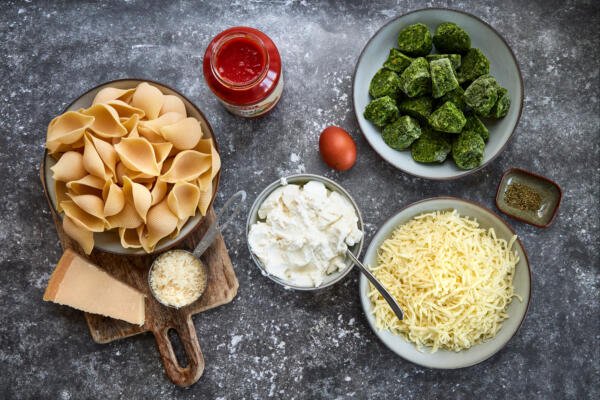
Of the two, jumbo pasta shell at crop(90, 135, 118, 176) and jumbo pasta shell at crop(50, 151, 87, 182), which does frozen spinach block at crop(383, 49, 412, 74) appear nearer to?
jumbo pasta shell at crop(90, 135, 118, 176)

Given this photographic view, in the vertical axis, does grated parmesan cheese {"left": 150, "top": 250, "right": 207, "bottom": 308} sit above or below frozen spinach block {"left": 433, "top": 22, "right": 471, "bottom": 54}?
below

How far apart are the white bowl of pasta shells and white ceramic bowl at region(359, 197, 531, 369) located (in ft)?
2.35

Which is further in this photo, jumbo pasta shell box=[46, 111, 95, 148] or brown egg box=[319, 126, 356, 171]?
brown egg box=[319, 126, 356, 171]

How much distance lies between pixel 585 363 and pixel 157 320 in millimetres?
1840

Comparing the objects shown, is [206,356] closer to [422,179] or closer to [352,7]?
[422,179]

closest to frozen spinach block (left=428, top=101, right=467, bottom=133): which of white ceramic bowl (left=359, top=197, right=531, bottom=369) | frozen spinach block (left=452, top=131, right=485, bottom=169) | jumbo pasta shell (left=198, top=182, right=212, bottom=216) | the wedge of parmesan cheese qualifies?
frozen spinach block (left=452, top=131, right=485, bottom=169)

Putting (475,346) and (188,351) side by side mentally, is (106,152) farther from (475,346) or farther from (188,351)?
(475,346)

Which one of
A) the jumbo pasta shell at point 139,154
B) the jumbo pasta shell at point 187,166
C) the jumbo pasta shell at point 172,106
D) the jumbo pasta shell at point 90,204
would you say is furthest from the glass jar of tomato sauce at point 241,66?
the jumbo pasta shell at point 90,204

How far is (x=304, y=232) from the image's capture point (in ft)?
6.43

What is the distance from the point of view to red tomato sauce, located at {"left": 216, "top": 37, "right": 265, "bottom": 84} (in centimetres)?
192

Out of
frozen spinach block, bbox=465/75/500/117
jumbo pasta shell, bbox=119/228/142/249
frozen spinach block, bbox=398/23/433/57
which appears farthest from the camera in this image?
frozen spinach block, bbox=398/23/433/57

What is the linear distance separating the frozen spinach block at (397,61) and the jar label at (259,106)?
1.51 feet

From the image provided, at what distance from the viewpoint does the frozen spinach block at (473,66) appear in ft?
6.76

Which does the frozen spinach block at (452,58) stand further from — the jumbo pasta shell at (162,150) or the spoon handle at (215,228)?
the jumbo pasta shell at (162,150)
